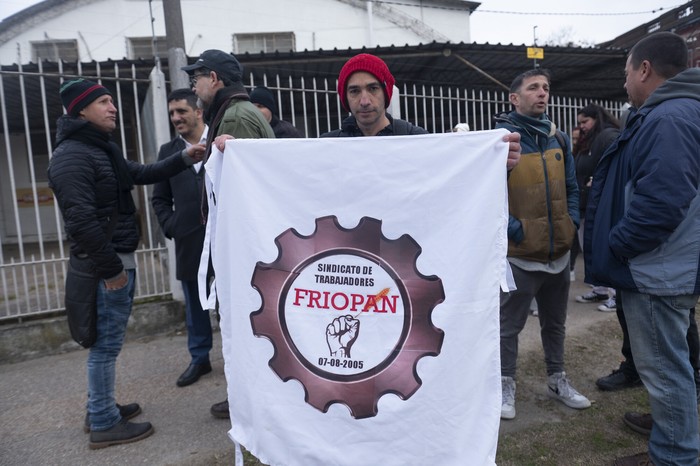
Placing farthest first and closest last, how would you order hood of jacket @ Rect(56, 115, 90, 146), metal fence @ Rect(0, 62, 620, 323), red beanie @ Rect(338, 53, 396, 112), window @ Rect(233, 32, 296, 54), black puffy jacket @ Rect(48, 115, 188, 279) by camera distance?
window @ Rect(233, 32, 296, 54) < metal fence @ Rect(0, 62, 620, 323) < hood of jacket @ Rect(56, 115, 90, 146) < black puffy jacket @ Rect(48, 115, 188, 279) < red beanie @ Rect(338, 53, 396, 112)

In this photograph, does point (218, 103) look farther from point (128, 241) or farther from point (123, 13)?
point (123, 13)

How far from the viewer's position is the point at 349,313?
6.14 ft

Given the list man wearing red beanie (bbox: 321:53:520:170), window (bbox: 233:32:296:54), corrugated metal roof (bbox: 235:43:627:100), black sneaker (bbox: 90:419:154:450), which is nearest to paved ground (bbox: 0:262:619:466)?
black sneaker (bbox: 90:419:154:450)

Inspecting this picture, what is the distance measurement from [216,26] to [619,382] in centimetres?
1350

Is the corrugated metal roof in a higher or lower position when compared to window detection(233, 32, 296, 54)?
lower

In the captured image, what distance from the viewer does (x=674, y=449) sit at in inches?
86.0

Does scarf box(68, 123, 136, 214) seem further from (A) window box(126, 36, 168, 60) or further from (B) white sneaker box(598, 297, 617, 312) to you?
(A) window box(126, 36, 168, 60)

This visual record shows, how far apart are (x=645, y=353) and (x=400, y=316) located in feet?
4.20

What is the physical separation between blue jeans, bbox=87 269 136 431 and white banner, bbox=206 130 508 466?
1212mm

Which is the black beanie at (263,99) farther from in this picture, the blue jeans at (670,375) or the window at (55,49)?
the window at (55,49)

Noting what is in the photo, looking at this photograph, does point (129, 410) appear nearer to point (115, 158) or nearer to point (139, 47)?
point (115, 158)

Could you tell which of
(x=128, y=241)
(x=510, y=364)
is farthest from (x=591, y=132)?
(x=128, y=241)

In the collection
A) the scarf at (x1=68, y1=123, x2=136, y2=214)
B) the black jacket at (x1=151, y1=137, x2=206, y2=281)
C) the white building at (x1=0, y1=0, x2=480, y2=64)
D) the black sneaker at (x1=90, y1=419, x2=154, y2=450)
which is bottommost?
the black sneaker at (x1=90, y1=419, x2=154, y2=450)

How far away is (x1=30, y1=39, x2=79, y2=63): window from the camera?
12672 mm
